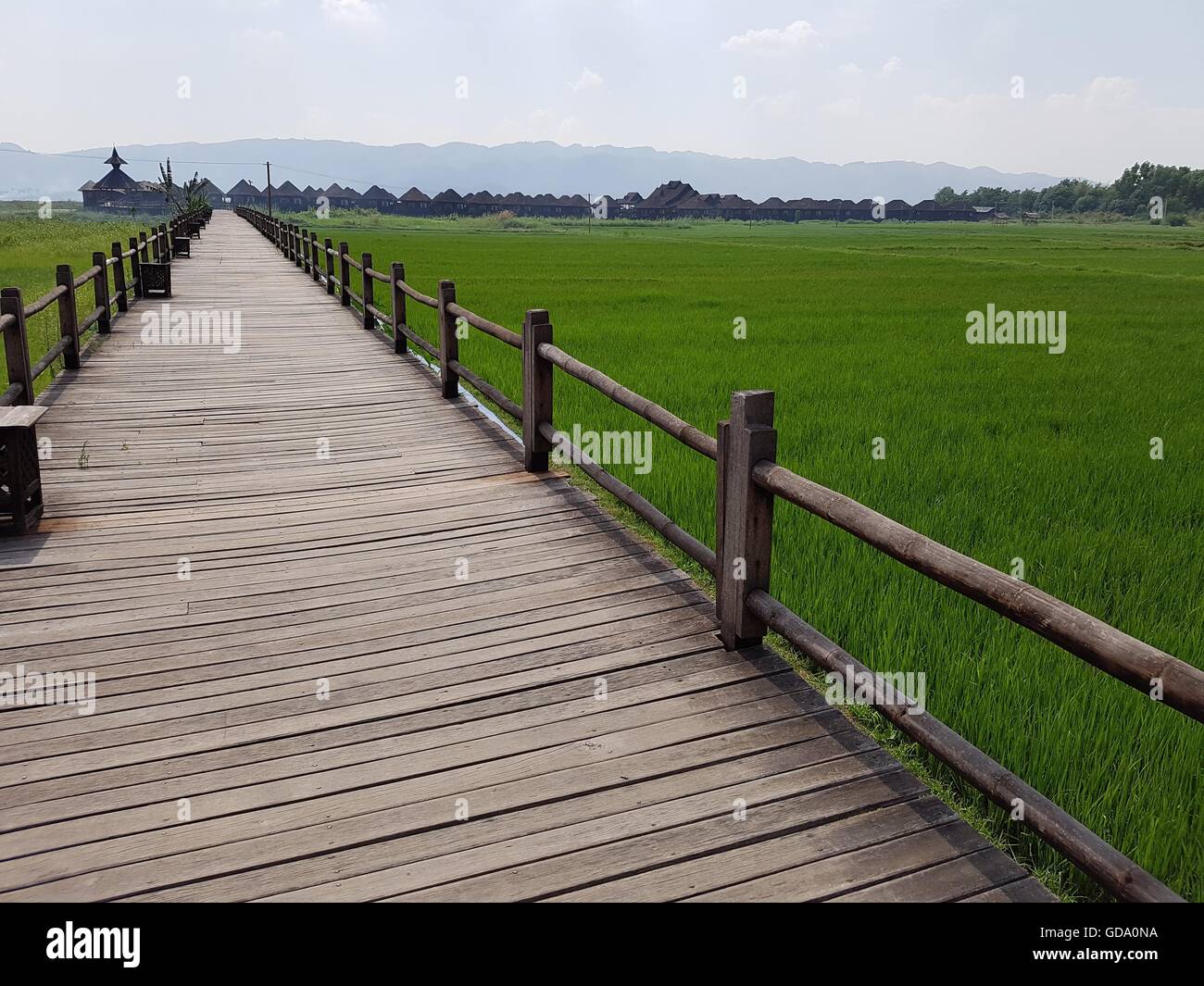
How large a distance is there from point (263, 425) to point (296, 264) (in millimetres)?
20148

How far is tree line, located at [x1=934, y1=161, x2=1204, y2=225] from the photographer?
142 meters

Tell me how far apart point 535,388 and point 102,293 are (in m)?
8.75

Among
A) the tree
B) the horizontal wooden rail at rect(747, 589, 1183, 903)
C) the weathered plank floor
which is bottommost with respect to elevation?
the weathered plank floor

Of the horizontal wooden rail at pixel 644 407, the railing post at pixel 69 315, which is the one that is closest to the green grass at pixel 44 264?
the railing post at pixel 69 315

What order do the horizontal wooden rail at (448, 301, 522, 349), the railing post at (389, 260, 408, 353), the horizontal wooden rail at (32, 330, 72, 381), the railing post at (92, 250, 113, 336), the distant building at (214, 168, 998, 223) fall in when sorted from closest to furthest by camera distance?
the horizontal wooden rail at (448, 301, 522, 349), the horizontal wooden rail at (32, 330, 72, 381), the railing post at (389, 260, 408, 353), the railing post at (92, 250, 113, 336), the distant building at (214, 168, 998, 223)

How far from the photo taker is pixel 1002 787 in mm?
2674

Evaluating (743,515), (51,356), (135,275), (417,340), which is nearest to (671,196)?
(135,275)

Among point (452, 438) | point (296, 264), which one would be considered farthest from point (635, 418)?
point (296, 264)

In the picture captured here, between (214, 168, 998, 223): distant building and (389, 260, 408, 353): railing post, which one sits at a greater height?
(214, 168, 998, 223): distant building

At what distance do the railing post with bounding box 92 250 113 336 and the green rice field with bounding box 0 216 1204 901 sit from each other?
167 inches

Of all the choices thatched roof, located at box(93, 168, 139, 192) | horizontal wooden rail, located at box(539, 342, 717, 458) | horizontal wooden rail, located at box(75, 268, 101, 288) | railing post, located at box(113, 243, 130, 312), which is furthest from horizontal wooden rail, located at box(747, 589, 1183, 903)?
thatched roof, located at box(93, 168, 139, 192)

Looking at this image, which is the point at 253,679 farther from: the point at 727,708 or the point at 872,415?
the point at 872,415

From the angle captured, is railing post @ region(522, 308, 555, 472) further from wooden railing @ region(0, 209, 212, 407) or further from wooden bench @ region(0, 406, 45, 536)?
wooden railing @ region(0, 209, 212, 407)
